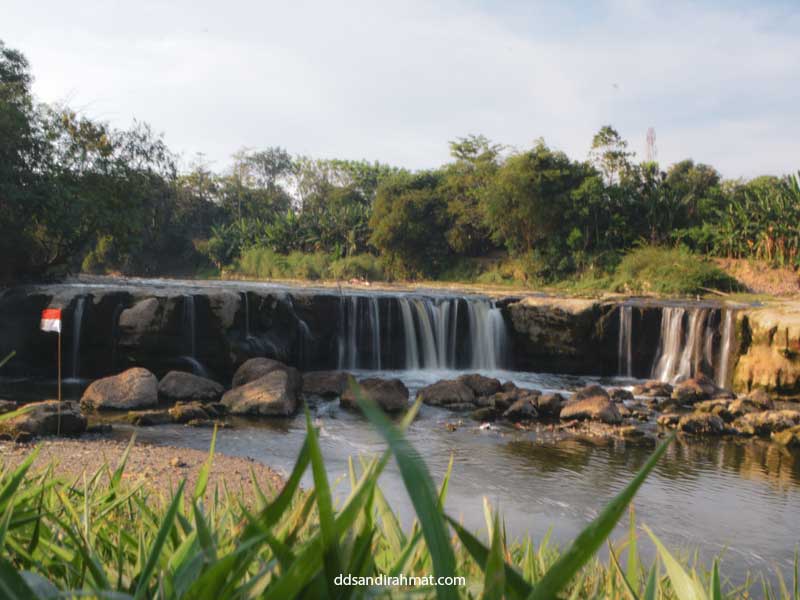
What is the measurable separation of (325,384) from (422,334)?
4840mm

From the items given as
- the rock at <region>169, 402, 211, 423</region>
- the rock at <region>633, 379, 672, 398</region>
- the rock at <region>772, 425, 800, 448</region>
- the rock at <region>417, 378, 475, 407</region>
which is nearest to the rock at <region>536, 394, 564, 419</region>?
the rock at <region>417, 378, 475, 407</region>

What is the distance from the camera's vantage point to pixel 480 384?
44.8ft

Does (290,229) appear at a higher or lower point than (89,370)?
higher

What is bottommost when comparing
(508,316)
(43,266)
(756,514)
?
(756,514)

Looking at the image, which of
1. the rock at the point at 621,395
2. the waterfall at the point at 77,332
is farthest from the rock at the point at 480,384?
the waterfall at the point at 77,332

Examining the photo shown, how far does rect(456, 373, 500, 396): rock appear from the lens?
44.2 ft

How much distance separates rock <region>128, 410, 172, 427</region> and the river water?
38cm

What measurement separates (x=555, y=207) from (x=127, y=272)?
2248 cm

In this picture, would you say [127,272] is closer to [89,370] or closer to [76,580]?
[89,370]

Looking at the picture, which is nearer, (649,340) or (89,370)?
(89,370)

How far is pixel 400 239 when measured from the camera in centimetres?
3369

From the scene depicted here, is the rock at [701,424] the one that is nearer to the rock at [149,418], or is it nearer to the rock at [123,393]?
the rock at [149,418]

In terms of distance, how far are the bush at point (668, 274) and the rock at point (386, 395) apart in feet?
46.3

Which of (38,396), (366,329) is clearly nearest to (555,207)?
(366,329)
